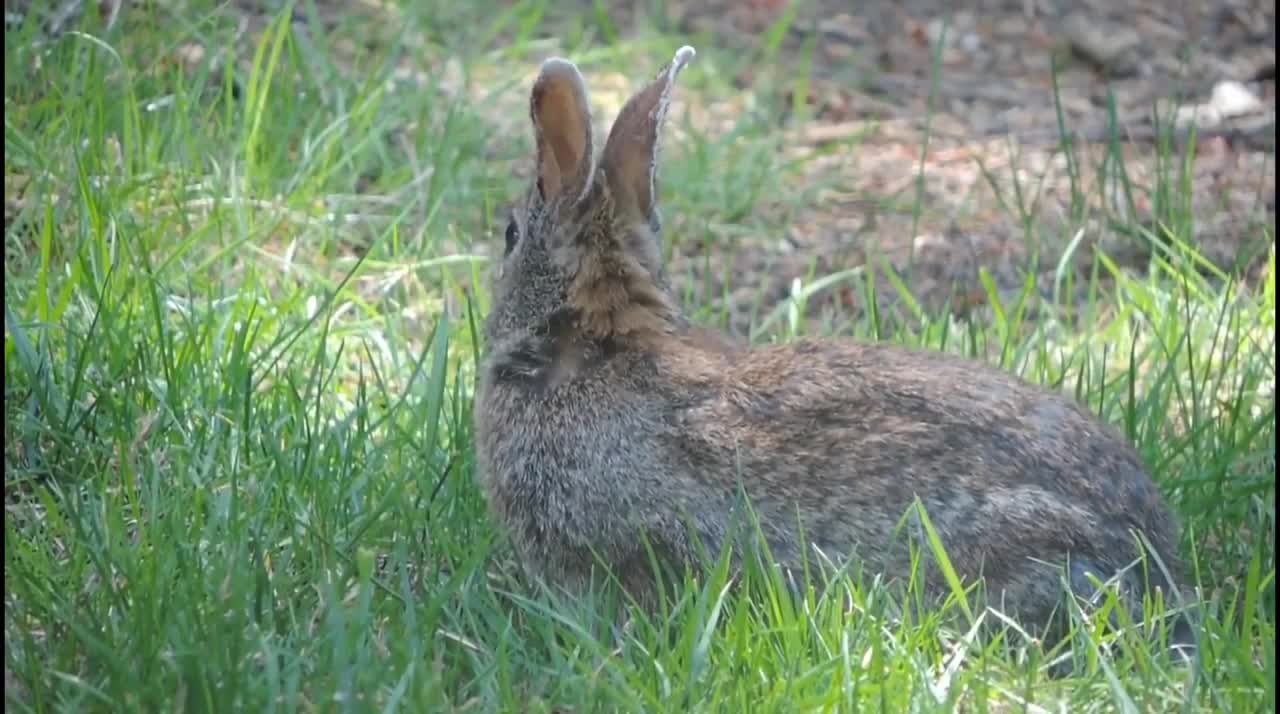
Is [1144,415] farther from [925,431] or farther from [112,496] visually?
[112,496]

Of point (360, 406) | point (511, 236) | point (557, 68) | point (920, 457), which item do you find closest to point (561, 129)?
point (557, 68)

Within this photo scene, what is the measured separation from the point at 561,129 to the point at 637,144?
0.17 m

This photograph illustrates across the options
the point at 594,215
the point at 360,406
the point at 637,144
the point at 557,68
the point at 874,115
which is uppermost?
the point at 557,68

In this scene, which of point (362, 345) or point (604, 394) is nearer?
point (604, 394)

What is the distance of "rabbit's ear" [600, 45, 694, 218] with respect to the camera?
4.14m

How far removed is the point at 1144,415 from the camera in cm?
474

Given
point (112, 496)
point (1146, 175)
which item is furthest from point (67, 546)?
point (1146, 175)

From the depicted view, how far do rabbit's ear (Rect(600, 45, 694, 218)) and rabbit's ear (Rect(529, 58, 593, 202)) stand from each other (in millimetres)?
59

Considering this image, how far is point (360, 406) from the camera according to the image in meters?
4.40

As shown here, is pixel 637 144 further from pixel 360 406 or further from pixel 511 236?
pixel 360 406

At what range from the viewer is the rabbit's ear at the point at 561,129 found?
13.6ft

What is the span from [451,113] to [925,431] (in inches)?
110

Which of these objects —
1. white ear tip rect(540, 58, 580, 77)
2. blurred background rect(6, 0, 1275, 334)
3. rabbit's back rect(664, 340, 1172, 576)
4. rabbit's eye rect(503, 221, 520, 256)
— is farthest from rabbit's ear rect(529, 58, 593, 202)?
blurred background rect(6, 0, 1275, 334)

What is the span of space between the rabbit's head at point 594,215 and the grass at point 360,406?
17.9 inches
